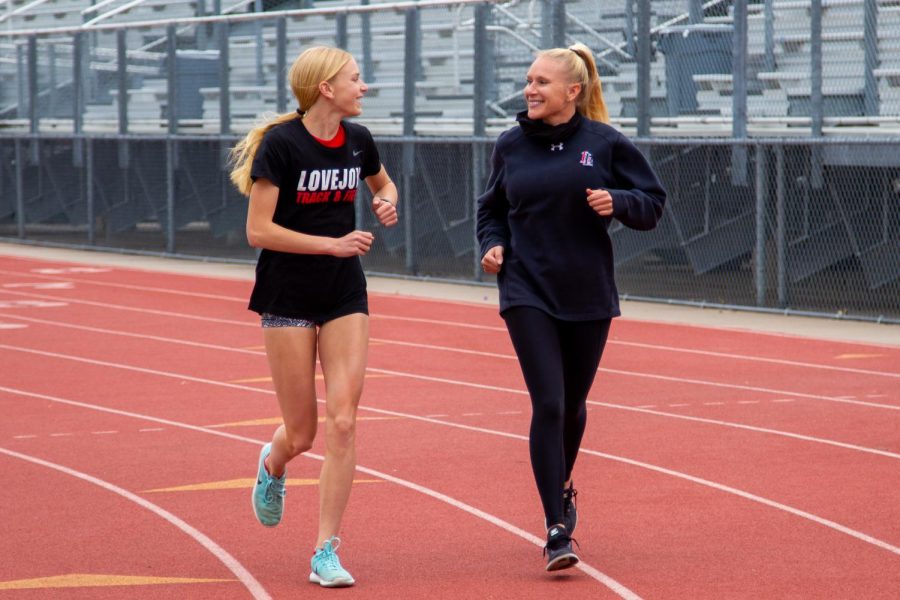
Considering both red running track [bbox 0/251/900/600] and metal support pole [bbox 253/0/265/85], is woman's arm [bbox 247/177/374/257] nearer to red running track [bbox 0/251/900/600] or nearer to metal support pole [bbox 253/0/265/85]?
red running track [bbox 0/251/900/600]

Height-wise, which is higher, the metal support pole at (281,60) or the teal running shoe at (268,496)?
the metal support pole at (281,60)

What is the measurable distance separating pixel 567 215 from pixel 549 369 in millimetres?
592

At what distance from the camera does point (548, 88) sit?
19.6 feet

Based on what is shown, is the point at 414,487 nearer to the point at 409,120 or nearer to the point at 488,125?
the point at 488,125

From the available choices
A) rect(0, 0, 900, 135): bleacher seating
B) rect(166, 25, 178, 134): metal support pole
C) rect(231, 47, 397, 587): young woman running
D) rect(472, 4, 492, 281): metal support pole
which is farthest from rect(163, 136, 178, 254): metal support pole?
rect(231, 47, 397, 587): young woman running

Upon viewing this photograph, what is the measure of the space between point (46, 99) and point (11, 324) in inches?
526

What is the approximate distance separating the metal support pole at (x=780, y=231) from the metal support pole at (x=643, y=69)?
81.3 inches

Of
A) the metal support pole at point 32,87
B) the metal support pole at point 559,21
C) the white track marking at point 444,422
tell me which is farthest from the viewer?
the metal support pole at point 32,87

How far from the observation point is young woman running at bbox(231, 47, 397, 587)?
5.82 m

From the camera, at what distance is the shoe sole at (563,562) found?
579cm

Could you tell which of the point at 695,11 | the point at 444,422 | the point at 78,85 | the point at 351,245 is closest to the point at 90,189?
the point at 78,85

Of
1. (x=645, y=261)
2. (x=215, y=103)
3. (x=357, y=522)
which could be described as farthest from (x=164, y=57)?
(x=357, y=522)

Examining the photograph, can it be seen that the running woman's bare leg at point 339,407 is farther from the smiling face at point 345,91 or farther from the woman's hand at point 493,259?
the smiling face at point 345,91

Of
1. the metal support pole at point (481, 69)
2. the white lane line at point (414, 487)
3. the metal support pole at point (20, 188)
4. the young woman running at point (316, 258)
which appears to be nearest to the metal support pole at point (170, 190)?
the metal support pole at point (20, 188)
